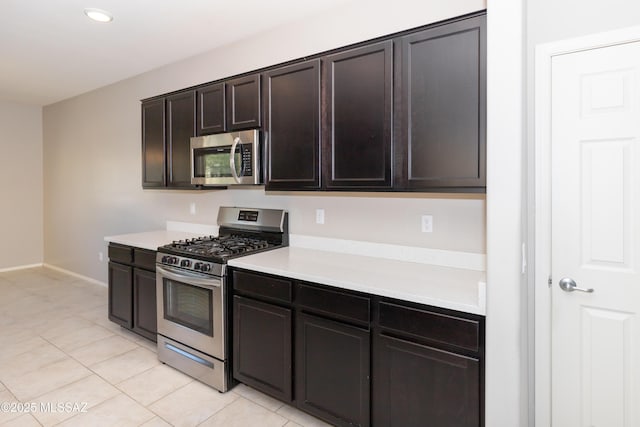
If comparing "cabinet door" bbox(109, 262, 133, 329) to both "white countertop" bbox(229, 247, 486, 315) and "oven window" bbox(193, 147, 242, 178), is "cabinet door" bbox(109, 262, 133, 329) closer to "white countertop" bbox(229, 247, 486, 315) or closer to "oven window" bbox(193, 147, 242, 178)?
"oven window" bbox(193, 147, 242, 178)

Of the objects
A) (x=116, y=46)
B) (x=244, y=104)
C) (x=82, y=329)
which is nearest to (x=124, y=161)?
(x=116, y=46)

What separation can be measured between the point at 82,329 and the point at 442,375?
11.9 ft

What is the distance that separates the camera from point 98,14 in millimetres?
2799

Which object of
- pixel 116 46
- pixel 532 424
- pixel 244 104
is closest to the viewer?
pixel 532 424

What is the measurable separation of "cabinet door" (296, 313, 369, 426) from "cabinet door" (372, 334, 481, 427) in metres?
0.08

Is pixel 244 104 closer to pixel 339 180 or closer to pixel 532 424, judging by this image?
pixel 339 180

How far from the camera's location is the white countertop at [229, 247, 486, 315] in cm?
171

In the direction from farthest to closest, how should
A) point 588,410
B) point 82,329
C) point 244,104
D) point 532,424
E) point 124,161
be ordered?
1. point 124,161
2. point 82,329
3. point 244,104
4. point 532,424
5. point 588,410

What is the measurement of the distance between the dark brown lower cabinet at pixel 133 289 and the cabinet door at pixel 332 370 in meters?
1.61

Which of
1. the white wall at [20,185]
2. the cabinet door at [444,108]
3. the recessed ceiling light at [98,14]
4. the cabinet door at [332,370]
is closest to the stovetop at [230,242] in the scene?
the cabinet door at [332,370]

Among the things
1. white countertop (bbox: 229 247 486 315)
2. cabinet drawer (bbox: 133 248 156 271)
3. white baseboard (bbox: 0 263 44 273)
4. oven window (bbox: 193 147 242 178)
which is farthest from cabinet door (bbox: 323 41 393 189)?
white baseboard (bbox: 0 263 44 273)

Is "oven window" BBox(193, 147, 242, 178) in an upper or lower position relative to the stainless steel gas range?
upper

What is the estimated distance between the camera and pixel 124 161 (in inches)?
182

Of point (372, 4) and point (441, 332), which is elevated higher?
point (372, 4)
